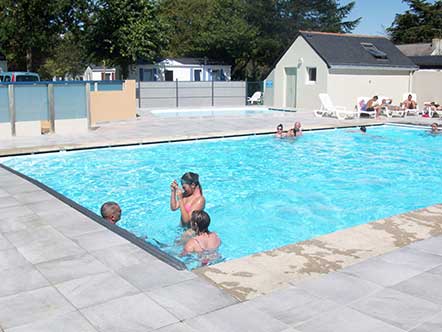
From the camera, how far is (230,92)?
109ft

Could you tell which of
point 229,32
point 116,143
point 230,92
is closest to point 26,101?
point 116,143

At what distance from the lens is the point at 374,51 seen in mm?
28547

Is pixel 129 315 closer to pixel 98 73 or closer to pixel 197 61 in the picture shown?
pixel 197 61

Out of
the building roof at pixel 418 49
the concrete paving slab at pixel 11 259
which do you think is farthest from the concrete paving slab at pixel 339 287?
the building roof at pixel 418 49

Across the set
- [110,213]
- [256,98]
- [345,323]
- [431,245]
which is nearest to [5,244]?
[110,213]

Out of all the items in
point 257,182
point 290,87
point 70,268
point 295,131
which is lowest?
point 257,182

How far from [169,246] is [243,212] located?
8.50 feet

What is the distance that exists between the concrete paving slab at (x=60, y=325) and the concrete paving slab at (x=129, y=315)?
0.06m

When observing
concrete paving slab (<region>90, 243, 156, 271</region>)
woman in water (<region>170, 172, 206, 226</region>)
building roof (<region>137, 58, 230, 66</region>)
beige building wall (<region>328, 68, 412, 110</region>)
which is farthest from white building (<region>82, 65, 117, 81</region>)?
concrete paving slab (<region>90, 243, 156, 271</region>)

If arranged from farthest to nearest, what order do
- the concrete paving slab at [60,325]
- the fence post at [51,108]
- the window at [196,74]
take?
1. the window at [196,74]
2. the fence post at [51,108]
3. the concrete paving slab at [60,325]

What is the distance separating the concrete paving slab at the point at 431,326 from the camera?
3.61 m

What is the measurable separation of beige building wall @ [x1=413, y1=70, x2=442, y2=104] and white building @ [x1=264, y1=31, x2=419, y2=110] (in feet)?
1.52

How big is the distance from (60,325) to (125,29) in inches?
1160

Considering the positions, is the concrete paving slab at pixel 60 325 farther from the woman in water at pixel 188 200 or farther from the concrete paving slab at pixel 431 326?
the woman in water at pixel 188 200
